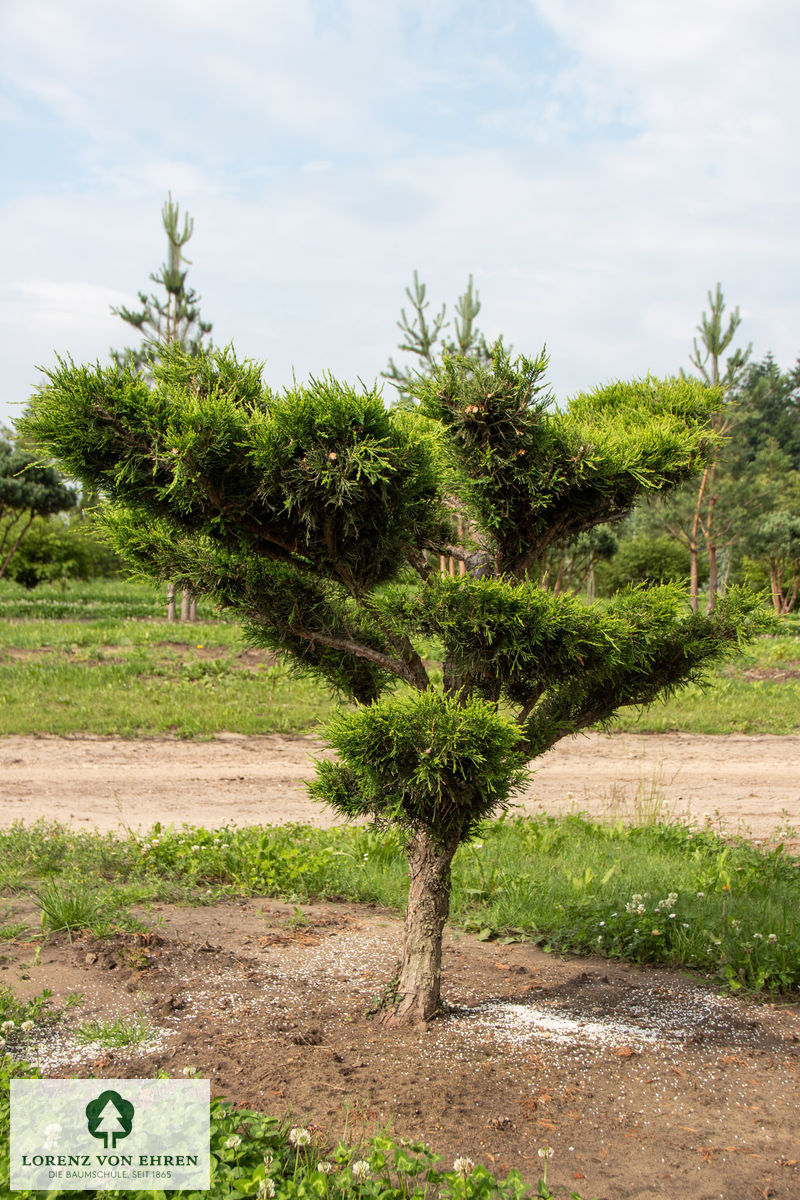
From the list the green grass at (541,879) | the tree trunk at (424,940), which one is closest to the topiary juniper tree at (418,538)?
the tree trunk at (424,940)

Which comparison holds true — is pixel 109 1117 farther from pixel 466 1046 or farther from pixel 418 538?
pixel 418 538

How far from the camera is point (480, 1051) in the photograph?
3.46 m

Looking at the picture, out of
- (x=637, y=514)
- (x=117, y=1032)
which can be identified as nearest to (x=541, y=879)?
(x=117, y=1032)

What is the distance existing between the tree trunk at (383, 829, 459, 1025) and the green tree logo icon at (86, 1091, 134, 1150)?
4.08ft

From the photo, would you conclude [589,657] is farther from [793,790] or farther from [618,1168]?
[793,790]

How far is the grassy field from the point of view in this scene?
10.7m

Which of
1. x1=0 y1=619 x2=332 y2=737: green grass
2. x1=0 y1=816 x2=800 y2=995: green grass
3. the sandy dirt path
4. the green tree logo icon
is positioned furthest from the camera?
x1=0 y1=619 x2=332 y2=737: green grass

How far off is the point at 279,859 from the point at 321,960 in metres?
1.33

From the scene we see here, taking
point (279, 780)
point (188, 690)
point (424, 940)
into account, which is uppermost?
point (188, 690)

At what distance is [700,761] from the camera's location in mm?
9953

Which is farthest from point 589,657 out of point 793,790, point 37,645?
point 37,645

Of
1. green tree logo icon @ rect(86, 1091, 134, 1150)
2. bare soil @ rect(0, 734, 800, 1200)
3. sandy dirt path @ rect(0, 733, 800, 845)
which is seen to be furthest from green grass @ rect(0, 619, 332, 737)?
green tree logo icon @ rect(86, 1091, 134, 1150)

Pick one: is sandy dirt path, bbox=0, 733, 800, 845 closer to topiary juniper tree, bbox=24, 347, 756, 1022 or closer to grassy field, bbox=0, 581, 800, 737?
grassy field, bbox=0, 581, 800, 737

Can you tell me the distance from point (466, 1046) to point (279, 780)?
5.54 metres
